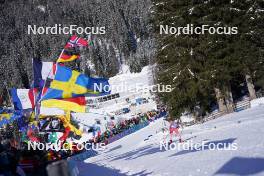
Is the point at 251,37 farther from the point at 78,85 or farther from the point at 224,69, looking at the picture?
the point at 78,85

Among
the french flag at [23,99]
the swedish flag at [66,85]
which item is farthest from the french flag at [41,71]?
the french flag at [23,99]

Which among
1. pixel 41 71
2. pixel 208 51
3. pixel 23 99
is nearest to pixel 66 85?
pixel 41 71

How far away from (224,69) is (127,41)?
136 m

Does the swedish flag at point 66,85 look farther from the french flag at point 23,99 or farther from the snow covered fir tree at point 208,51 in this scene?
the snow covered fir tree at point 208,51

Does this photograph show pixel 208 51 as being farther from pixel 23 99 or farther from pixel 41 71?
pixel 41 71

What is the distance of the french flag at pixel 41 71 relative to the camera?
14.9 metres

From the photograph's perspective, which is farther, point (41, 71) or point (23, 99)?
point (23, 99)

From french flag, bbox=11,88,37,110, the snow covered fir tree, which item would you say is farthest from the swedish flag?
the snow covered fir tree

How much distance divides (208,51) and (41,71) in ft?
59.7

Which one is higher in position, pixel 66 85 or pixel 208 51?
pixel 208 51

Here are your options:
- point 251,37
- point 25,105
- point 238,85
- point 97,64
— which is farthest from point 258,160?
point 97,64

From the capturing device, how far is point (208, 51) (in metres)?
31.2

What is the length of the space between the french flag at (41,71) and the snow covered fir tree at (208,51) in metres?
17.4

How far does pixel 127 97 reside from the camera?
97938 millimetres
